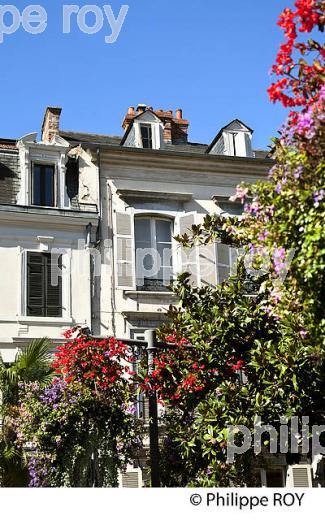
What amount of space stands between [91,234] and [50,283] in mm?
1525

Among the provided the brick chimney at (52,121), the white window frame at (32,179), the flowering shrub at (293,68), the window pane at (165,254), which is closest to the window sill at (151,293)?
the window pane at (165,254)

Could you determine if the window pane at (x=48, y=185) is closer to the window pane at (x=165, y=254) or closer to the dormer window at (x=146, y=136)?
the dormer window at (x=146, y=136)

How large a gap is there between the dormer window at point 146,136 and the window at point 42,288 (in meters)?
4.25

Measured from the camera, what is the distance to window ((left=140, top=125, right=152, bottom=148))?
19.4 meters

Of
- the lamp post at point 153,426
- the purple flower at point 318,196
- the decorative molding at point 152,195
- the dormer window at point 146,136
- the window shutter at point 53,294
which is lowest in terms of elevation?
the lamp post at point 153,426

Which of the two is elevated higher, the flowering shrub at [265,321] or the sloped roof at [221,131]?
the sloped roof at [221,131]

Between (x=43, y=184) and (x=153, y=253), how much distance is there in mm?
3089

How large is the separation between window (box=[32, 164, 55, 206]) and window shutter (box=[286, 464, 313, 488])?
8.21 metres

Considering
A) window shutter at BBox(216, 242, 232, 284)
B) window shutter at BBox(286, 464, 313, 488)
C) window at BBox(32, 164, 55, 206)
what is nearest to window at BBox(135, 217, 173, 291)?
window shutter at BBox(216, 242, 232, 284)

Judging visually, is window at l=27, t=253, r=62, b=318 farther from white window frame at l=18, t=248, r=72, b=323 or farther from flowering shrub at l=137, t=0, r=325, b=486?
flowering shrub at l=137, t=0, r=325, b=486

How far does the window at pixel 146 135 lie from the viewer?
1939 centimetres

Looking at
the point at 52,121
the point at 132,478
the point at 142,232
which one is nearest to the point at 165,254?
the point at 142,232
